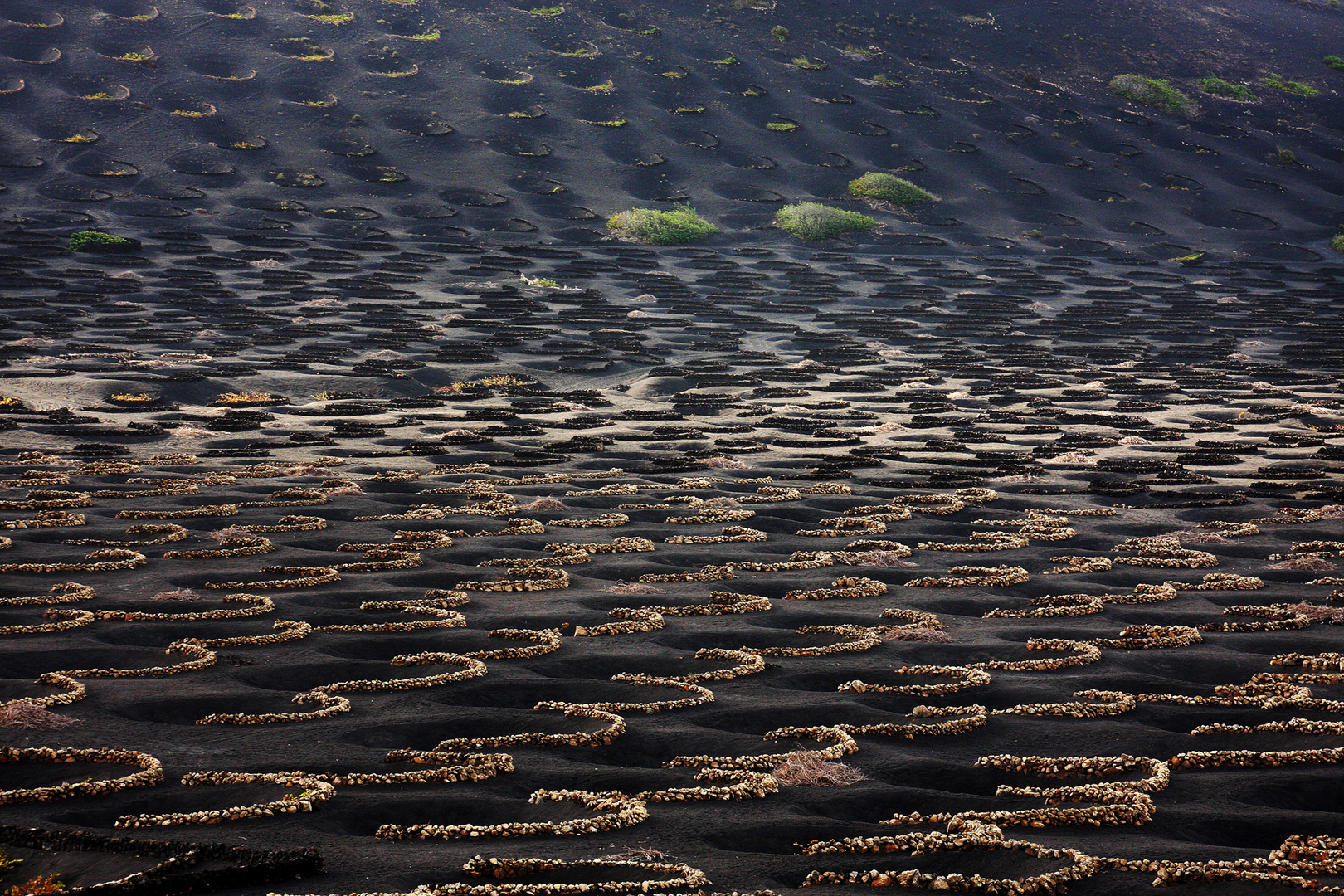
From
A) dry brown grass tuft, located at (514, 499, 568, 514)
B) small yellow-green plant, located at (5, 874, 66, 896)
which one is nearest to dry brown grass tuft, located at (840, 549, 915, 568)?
dry brown grass tuft, located at (514, 499, 568, 514)

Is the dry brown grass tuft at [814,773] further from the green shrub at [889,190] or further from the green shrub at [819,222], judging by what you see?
the green shrub at [889,190]

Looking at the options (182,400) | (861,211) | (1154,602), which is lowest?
(1154,602)

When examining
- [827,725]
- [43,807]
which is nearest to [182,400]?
[43,807]

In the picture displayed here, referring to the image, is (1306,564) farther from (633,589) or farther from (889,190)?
(889,190)

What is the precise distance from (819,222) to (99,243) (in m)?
20.7

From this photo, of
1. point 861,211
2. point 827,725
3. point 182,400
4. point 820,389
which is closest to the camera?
point 827,725

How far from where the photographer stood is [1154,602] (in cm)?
681

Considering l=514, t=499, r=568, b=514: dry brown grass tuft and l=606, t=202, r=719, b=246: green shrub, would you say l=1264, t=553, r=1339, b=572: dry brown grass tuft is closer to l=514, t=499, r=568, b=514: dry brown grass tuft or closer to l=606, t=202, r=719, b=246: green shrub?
l=514, t=499, r=568, b=514: dry brown grass tuft

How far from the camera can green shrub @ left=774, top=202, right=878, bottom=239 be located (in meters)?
30.5

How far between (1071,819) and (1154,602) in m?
3.47

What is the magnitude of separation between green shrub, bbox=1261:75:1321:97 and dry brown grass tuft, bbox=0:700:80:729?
55.3 m

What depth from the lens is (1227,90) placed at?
4466 centimetres

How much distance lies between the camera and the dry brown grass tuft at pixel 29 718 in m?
4.49

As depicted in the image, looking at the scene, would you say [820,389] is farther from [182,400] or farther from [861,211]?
[861,211]
